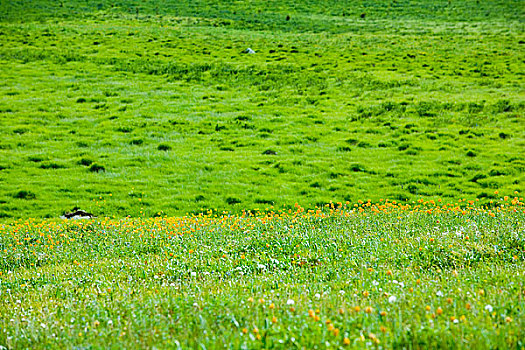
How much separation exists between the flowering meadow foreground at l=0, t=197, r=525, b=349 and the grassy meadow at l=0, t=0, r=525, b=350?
4 centimetres

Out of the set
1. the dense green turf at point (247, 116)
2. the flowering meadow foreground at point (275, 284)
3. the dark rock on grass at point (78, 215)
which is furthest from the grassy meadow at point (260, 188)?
the dark rock on grass at point (78, 215)

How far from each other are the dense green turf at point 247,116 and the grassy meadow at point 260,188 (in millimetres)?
157

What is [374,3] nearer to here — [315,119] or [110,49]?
[110,49]

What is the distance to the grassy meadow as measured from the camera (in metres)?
5.26

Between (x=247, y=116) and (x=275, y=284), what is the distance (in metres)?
22.7

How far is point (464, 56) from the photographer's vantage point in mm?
45969

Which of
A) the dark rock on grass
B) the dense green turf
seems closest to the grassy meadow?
the dense green turf

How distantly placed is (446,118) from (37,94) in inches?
1181

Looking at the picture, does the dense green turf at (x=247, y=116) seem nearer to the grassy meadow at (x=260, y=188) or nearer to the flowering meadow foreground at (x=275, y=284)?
the grassy meadow at (x=260, y=188)

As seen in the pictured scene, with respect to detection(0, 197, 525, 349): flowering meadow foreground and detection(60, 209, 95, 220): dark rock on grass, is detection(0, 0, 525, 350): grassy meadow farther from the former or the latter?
detection(60, 209, 95, 220): dark rock on grass

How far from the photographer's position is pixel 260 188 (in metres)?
19.2

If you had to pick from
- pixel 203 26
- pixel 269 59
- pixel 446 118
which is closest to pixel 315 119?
pixel 446 118

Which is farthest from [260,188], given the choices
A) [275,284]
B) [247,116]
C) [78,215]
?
[275,284]

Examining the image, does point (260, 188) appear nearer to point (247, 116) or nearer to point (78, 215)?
point (78, 215)
